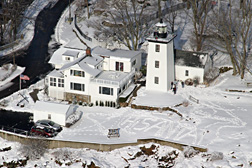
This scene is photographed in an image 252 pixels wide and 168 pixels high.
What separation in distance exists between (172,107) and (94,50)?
1609cm

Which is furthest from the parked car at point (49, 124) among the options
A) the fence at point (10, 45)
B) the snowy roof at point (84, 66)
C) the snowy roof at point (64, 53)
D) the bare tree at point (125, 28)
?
the fence at point (10, 45)

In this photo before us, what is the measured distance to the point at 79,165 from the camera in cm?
5522

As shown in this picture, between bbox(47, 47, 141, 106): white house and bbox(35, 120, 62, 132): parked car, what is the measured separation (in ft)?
23.4

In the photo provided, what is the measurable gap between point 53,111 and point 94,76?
28.5ft

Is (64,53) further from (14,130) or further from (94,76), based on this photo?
(14,130)

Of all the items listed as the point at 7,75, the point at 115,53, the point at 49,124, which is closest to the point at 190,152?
the point at 49,124

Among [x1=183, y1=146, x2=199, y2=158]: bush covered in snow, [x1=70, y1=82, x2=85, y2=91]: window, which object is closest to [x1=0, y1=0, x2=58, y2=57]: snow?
[x1=70, y1=82, x2=85, y2=91]: window

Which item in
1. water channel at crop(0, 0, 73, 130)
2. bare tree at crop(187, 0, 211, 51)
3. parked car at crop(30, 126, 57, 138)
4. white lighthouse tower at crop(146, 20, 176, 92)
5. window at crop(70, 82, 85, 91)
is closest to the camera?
parked car at crop(30, 126, 57, 138)

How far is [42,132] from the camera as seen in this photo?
59.5 m

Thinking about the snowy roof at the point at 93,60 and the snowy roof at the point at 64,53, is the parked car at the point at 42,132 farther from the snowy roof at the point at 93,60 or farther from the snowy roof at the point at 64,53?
the snowy roof at the point at 64,53

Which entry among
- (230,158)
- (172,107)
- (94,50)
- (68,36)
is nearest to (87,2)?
(68,36)

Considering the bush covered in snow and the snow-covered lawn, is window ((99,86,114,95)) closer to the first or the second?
the snow-covered lawn

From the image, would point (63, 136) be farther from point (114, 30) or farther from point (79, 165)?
point (114, 30)

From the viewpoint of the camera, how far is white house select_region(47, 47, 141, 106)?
66875mm
